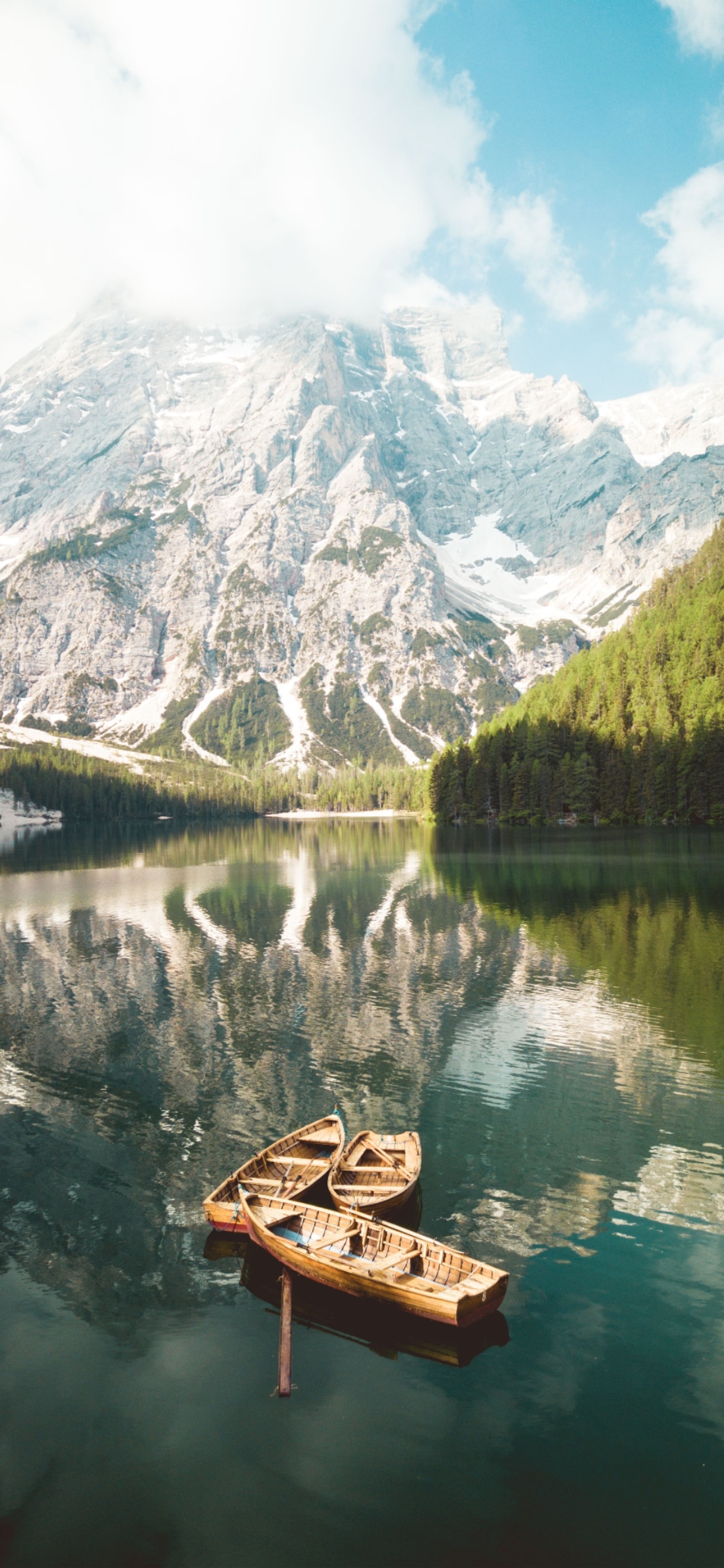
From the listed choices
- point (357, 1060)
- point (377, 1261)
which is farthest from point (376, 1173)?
point (357, 1060)

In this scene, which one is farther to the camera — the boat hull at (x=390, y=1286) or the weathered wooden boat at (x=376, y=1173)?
the weathered wooden boat at (x=376, y=1173)

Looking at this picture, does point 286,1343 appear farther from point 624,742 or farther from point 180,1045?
point 624,742

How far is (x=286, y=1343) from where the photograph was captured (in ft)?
50.1

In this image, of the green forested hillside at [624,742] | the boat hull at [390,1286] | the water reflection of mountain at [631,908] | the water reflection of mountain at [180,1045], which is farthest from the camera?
the green forested hillside at [624,742]

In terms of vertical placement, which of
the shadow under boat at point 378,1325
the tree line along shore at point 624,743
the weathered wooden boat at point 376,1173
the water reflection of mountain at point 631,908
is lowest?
the shadow under boat at point 378,1325

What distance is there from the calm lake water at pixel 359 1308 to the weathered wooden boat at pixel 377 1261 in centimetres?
91

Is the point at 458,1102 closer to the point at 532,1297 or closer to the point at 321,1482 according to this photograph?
the point at 532,1297

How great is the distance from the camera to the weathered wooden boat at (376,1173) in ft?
65.4

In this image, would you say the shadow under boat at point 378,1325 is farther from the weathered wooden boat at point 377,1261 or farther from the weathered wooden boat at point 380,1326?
the weathered wooden boat at point 377,1261

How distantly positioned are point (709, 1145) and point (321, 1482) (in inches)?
650

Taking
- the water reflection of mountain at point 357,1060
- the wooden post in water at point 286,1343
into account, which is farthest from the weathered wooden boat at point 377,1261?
the water reflection of mountain at point 357,1060

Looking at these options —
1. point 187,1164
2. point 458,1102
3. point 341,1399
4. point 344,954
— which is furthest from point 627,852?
point 341,1399

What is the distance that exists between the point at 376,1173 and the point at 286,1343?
6.64 metres

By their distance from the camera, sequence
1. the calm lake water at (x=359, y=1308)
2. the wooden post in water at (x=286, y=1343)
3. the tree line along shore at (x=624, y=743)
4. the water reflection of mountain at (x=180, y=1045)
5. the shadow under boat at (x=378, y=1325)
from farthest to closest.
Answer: the tree line along shore at (x=624, y=743) → the water reflection of mountain at (x=180, y=1045) → the shadow under boat at (x=378, y=1325) → the wooden post in water at (x=286, y=1343) → the calm lake water at (x=359, y=1308)
